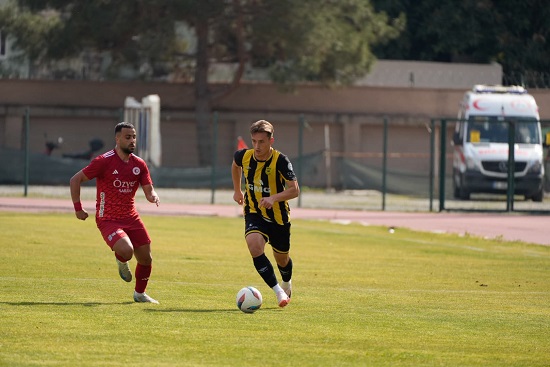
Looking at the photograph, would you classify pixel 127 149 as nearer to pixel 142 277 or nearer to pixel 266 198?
pixel 142 277

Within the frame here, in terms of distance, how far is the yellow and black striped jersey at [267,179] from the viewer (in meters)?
12.0

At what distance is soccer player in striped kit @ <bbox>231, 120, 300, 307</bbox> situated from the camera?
11.7 meters

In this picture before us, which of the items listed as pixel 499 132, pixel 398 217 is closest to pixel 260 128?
pixel 398 217

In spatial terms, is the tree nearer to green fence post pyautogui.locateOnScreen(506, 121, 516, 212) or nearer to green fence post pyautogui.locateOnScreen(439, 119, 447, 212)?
green fence post pyautogui.locateOnScreen(439, 119, 447, 212)

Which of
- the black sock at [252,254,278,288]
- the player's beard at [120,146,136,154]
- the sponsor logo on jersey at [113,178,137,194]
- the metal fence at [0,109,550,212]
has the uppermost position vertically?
the player's beard at [120,146,136,154]

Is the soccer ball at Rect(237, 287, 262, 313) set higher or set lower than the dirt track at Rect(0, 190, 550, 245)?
higher

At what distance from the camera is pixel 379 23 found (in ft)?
150

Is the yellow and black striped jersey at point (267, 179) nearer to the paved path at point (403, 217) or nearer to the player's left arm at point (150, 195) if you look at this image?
the player's left arm at point (150, 195)

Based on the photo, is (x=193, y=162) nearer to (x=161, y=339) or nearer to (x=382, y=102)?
(x=382, y=102)

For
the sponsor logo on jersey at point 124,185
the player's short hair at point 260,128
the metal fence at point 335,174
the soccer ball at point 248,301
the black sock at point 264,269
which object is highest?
the player's short hair at point 260,128

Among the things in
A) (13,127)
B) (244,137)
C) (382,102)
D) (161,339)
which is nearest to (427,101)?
(382,102)

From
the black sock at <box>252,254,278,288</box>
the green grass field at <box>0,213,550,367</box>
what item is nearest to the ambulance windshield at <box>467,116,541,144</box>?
the green grass field at <box>0,213,550,367</box>

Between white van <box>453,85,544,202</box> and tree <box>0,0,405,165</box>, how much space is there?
8514 mm

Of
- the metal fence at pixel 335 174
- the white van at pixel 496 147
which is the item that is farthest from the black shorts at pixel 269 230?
the white van at pixel 496 147
